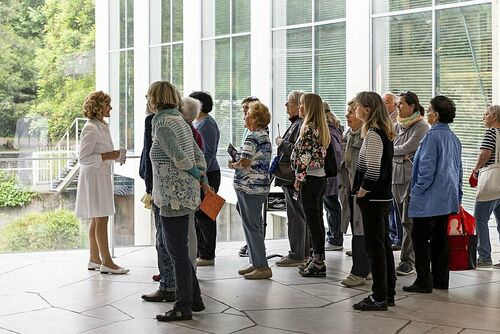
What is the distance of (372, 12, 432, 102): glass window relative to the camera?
13320 millimetres

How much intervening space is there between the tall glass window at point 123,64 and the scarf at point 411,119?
20.3 m

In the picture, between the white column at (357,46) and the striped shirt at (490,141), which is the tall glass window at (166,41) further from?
the striped shirt at (490,141)

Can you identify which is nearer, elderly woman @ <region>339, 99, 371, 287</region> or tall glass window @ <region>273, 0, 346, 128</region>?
elderly woman @ <region>339, 99, 371, 287</region>

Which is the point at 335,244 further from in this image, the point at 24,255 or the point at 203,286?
the point at 24,255

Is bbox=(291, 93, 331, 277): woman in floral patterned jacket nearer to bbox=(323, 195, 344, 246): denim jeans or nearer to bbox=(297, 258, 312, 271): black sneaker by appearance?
bbox=(297, 258, 312, 271): black sneaker

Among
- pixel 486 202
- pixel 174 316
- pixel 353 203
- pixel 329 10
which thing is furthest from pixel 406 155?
pixel 329 10

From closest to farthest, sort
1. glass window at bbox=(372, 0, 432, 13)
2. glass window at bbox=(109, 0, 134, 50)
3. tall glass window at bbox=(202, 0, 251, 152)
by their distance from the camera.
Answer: glass window at bbox=(372, 0, 432, 13) → tall glass window at bbox=(202, 0, 251, 152) → glass window at bbox=(109, 0, 134, 50)

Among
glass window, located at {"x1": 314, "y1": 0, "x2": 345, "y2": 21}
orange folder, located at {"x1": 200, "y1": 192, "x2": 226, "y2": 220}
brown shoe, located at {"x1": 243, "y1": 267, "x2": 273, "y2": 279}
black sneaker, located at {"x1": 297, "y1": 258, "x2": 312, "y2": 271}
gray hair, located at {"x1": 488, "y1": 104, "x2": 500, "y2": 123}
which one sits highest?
glass window, located at {"x1": 314, "y1": 0, "x2": 345, "y2": 21}

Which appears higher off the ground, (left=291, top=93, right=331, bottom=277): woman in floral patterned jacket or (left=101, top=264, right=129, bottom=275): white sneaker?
(left=291, top=93, right=331, bottom=277): woman in floral patterned jacket

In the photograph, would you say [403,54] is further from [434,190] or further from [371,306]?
[371,306]

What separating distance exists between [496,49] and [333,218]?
3112 millimetres

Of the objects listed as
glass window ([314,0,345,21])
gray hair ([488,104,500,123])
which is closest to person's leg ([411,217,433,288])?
gray hair ([488,104,500,123])

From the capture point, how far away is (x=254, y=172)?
884 cm

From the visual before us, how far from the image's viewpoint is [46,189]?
27.4 meters
